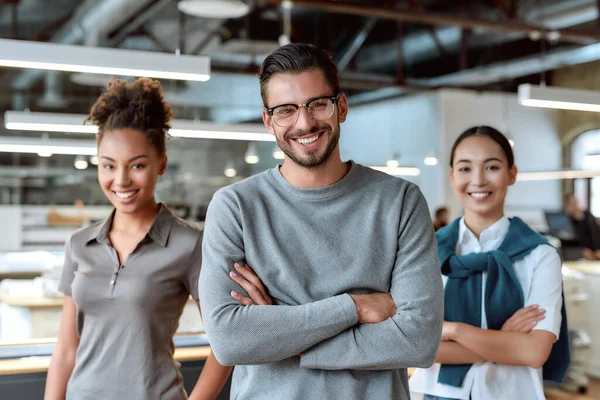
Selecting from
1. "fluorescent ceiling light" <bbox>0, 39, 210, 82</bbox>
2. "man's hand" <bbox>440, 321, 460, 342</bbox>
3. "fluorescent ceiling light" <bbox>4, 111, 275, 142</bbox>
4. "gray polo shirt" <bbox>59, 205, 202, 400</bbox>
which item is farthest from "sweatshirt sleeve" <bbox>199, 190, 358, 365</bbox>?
"fluorescent ceiling light" <bbox>4, 111, 275, 142</bbox>

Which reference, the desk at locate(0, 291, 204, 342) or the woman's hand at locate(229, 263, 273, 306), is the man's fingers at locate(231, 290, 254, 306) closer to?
the woman's hand at locate(229, 263, 273, 306)

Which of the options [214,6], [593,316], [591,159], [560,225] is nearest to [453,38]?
[560,225]

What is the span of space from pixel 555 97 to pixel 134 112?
5.13 m

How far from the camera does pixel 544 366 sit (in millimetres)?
2527

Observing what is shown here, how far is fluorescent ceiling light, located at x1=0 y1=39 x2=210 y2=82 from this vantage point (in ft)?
13.0

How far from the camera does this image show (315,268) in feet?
5.74

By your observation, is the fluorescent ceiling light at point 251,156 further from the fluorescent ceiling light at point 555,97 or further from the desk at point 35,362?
the desk at point 35,362

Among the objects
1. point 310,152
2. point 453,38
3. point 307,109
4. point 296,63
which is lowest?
point 310,152

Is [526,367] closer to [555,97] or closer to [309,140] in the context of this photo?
[309,140]

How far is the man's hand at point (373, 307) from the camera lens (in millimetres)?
1724

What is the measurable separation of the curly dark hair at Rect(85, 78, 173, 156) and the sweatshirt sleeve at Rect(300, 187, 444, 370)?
3.09 feet

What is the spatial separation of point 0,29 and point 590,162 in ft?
35.4

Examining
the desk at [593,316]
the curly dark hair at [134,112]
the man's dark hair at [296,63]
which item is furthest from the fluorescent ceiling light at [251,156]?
the man's dark hair at [296,63]

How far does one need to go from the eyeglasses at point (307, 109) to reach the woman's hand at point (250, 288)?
0.37 meters
